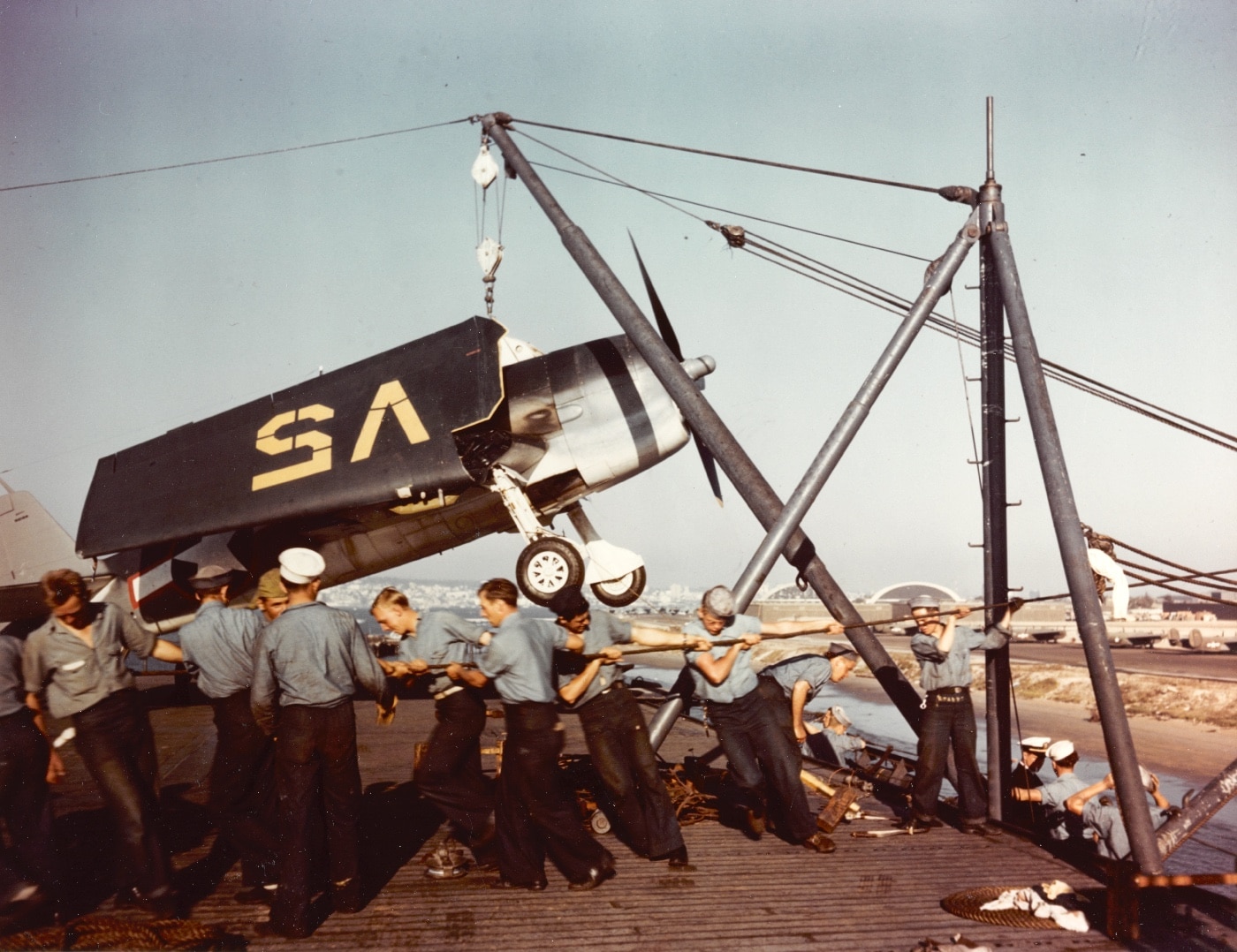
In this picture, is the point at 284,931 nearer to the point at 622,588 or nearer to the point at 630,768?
the point at 630,768

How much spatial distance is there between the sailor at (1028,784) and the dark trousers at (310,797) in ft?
15.7

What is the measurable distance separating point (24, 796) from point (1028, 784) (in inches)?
263

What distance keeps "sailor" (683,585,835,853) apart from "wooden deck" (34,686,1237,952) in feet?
0.83

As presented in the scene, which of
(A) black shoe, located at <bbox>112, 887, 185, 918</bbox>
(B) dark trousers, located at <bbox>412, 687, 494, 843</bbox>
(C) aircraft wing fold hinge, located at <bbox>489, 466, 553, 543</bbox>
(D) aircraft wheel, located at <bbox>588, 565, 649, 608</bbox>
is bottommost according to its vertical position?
(A) black shoe, located at <bbox>112, 887, 185, 918</bbox>

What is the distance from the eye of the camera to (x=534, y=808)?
4.82m

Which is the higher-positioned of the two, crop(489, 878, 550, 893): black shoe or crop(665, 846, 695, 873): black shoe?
crop(489, 878, 550, 893): black shoe

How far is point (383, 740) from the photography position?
10.7m

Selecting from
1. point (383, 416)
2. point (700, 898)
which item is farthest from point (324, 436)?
point (700, 898)

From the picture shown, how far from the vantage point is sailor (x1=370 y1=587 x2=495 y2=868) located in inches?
206

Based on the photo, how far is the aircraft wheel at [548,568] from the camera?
10.8 m

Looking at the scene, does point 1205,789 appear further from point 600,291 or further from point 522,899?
point 600,291

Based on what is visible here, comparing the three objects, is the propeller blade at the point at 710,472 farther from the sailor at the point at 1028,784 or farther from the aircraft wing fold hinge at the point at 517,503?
the sailor at the point at 1028,784


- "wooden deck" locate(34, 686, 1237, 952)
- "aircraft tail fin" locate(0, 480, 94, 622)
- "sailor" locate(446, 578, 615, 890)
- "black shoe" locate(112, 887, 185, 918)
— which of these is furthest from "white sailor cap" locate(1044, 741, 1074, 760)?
"aircraft tail fin" locate(0, 480, 94, 622)

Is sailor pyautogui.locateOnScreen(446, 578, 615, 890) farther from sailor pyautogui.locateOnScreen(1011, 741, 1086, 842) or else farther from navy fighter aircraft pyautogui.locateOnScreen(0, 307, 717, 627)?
navy fighter aircraft pyautogui.locateOnScreen(0, 307, 717, 627)
